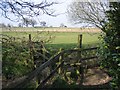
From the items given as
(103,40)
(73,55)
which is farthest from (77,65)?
(103,40)

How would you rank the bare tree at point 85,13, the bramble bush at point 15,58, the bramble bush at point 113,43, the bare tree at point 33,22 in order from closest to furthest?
the bramble bush at point 113,43 < the bramble bush at point 15,58 < the bare tree at point 33,22 < the bare tree at point 85,13

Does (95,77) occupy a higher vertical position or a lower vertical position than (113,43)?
lower

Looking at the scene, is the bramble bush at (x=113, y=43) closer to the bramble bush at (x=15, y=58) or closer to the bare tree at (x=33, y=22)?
the bare tree at (x=33, y=22)

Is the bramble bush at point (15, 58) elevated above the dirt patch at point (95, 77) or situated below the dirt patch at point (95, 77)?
above

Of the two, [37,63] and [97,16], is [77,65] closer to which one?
[37,63]

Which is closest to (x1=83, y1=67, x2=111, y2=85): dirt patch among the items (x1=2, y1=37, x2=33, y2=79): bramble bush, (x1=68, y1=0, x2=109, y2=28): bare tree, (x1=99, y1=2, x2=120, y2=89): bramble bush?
(x1=2, y1=37, x2=33, y2=79): bramble bush

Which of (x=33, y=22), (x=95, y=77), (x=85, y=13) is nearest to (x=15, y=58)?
(x=33, y=22)

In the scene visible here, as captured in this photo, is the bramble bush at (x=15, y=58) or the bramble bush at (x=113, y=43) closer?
the bramble bush at (x=113, y=43)

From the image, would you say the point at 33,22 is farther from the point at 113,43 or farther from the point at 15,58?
the point at 113,43

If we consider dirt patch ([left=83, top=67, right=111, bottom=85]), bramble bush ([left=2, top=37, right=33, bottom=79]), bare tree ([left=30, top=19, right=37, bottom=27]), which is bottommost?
dirt patch ([left=83, top=67, right=111, bottom=85])

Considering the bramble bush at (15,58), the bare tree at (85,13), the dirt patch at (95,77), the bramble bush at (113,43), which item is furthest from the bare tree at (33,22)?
the bare tree at (85,13)

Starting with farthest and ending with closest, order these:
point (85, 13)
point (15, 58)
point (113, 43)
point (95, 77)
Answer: point (85, 13)
point (95, 77)
point (15, 58)
point (113, 43)

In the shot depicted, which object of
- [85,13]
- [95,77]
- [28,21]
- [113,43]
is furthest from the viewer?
[85,13]

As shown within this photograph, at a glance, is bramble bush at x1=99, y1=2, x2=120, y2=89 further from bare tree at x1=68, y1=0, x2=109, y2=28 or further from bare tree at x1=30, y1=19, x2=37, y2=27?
bare tree at x1=68, y1=0, x2=109, y2=28
